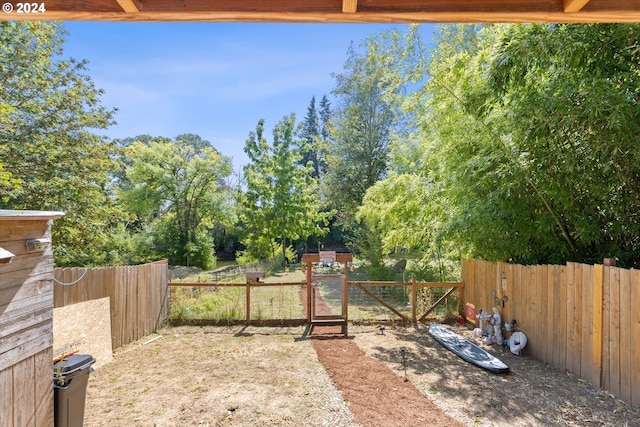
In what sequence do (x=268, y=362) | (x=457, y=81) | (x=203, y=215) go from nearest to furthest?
(x=268, y=362) → (x=457, y=81) → (x=203, y=215)

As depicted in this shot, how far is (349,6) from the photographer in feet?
4.60

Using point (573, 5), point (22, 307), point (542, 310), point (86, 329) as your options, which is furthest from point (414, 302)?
point (573, 5)

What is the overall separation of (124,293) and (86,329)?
1.09 meters

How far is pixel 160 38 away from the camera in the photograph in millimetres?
5418

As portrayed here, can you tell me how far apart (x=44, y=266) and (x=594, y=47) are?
688cm

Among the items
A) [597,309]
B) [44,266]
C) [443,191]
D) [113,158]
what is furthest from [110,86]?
[597,309]

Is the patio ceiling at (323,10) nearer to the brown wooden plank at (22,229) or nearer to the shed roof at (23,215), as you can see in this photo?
the shed roof at (23,215)

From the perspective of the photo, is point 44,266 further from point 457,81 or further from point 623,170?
point 457,81

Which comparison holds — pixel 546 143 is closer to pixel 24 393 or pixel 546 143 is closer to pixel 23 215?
pixel 23 215

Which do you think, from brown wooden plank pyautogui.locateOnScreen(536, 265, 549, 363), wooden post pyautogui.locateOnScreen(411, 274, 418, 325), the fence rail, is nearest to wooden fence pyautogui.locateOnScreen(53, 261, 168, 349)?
the fence rail

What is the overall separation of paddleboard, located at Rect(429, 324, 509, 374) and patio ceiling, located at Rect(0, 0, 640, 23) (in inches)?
194

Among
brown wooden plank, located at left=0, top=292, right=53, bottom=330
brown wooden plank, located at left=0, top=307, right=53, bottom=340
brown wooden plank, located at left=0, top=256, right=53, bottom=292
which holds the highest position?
brown wooden plank, located at left=0, top=256, right=53, bottom=292

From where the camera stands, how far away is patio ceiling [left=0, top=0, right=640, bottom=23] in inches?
56.1

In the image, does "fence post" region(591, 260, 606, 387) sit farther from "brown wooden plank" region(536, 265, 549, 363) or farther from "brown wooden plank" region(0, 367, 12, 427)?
"brown wooden plank" region(0, 367, 12, 427)
